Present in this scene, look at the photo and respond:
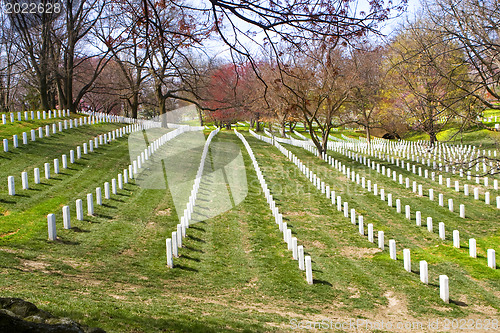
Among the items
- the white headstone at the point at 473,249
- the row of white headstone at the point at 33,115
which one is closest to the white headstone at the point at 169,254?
the white headstone at the point at 473,249

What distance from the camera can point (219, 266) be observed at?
1111 centimetres

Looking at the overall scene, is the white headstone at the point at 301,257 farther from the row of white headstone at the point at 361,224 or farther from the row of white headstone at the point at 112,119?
the row of white headstone at the point at 112,119

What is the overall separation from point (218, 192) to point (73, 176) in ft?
22.6

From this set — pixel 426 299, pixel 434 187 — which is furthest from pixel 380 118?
pixel 426 299

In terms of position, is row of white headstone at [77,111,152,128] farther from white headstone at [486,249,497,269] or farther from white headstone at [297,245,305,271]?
white headstone at [486,249,497,269]

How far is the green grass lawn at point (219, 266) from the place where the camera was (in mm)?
7238

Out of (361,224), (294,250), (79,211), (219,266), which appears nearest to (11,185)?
(79,211)

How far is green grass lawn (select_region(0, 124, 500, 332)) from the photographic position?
7238 millimetres

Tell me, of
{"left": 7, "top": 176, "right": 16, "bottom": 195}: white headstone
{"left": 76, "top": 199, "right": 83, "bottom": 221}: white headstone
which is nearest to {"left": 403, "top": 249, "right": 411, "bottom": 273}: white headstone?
{"left": 76, "top": 199, "right": 83, "bottom": 221}: white headstone

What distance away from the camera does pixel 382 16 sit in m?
6.23

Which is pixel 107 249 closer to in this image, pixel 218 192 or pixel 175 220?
pixel 175 220

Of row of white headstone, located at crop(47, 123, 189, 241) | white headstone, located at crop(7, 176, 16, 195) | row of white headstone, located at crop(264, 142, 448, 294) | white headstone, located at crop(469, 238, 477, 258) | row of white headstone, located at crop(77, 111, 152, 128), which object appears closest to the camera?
row of white headstone, located at crop(264, 142, 448, 294)

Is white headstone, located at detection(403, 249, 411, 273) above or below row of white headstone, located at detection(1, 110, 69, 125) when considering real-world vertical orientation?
below

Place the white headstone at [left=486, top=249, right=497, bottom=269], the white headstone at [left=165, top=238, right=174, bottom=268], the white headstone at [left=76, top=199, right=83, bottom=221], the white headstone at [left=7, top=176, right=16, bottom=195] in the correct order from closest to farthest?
the white headstone at [left=165, top=238, right=174, bottom=268]
the white headstone at [left=486, top=249, right=497, bottom=269]
the white headstone at [left=76, top=199, right=83, bottom=221]
the white headstone at [left=7, top=176, right=16, bottom=195]
